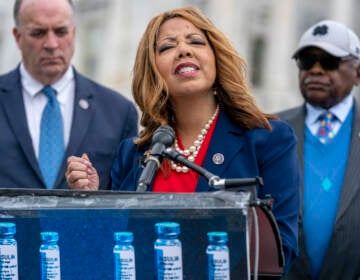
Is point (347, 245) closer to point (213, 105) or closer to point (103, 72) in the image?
point (213, 105)

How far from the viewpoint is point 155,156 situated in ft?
12.6

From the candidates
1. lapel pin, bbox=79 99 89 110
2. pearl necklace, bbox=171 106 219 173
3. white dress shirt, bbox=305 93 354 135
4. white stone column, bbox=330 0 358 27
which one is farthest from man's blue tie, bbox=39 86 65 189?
white stone column, bbox=330 0 358 27

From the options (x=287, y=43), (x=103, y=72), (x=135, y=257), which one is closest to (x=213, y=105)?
(x=135, y=257)

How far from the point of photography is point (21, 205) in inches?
147

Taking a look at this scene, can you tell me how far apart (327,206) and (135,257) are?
2.26 metres

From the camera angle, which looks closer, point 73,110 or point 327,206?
point 327,206

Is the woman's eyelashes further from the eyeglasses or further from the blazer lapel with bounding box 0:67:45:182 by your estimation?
the eyeglasses

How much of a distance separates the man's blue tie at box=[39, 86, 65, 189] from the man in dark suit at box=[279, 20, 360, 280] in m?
1.30

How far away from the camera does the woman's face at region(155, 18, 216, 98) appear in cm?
445

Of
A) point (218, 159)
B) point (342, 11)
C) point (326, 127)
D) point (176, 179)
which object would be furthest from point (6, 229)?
point (342, 11)

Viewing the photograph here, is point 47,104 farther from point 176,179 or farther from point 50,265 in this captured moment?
point 50,265

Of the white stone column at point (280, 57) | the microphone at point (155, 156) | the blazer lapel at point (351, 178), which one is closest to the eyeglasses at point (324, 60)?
the blazer lapel at point (351, 178)

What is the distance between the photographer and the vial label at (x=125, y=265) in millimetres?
3588

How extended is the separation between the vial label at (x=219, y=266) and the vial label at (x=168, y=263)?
105 millimetres
